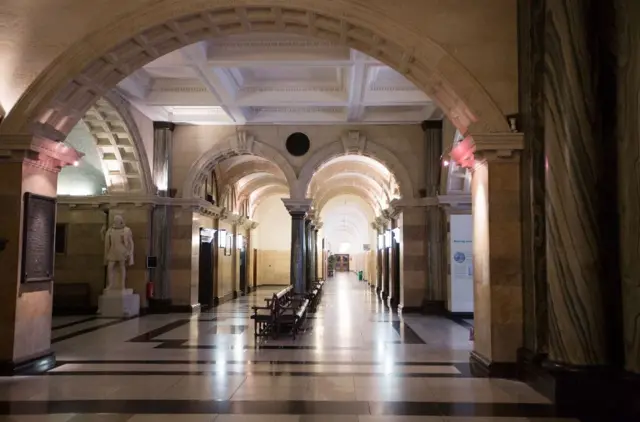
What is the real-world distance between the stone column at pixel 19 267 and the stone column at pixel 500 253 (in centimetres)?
521

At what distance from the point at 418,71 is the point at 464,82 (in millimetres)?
686

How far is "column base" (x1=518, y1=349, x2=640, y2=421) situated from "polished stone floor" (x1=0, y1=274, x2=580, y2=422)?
238 mm

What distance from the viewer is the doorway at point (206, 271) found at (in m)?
16.0

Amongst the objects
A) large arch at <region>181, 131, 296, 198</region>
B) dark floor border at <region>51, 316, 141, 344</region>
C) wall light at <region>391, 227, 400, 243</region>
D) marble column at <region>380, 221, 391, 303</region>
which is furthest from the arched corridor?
marble column at <region>380, 221, 391, 303</region>

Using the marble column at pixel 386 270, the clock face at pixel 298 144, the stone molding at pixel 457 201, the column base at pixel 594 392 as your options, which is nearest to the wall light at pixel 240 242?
the marble column at pixel 386 270

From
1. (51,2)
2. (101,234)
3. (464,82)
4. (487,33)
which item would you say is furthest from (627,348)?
(101,234)

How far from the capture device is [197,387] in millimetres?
5668

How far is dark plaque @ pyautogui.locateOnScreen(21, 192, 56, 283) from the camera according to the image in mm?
6426

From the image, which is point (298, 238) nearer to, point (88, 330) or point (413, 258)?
point (413, 258)

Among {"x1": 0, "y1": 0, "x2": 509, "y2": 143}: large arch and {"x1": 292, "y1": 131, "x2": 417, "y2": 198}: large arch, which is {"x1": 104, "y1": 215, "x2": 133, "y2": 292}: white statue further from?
{"x1": 0, "y1": 0, "x2": 509, "y2": 143}: large arch

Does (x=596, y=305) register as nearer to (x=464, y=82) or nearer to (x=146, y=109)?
Answer: (x=464, y=82)

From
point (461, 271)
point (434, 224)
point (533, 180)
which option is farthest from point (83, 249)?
point (533, 180)

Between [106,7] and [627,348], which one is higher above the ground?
[106,7]

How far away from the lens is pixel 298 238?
50.1 ft
